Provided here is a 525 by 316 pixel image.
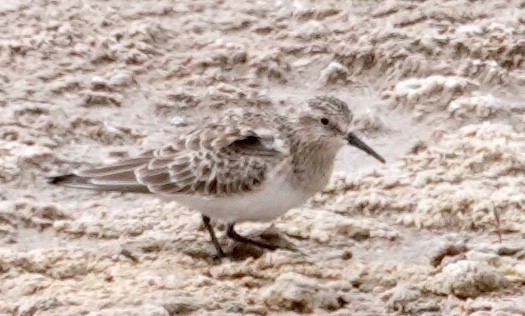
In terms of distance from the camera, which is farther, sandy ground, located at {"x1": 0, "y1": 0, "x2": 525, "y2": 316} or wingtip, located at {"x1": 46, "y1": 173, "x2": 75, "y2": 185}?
A: wingtip, located at {"x1": 46, "y1": 173, "x2": 75, "y2": 185}

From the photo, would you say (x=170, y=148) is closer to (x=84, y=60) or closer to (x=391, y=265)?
(x=391, y=265)

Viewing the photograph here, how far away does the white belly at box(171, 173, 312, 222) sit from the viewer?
5723 mm

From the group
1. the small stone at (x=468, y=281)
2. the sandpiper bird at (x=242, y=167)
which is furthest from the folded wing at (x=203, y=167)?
the small stone at (x=468, y=281)

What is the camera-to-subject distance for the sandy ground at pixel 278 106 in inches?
207

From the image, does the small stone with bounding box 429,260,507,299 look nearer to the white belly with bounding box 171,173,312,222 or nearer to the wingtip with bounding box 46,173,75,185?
the white belly with bounding box 171,173,312,222

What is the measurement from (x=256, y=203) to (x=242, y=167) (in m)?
0.17

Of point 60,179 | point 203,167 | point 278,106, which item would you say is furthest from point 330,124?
point 278,106

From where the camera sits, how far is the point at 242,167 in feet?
18.8

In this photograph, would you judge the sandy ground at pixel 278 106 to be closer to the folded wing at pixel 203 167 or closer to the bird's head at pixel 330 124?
the folded wing at pixel 203 167

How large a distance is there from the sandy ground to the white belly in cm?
19

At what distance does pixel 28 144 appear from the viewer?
6770 millimetres

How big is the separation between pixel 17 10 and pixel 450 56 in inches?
109

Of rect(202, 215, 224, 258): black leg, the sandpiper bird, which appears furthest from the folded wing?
rect(202, 215, 224, 258): black leg

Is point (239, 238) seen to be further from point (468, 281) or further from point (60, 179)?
point (468, 281)
